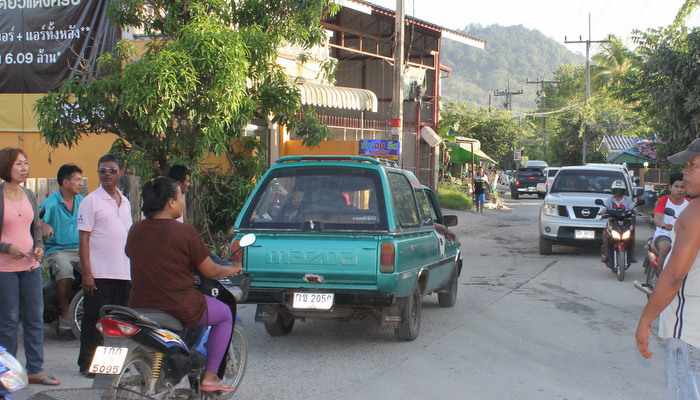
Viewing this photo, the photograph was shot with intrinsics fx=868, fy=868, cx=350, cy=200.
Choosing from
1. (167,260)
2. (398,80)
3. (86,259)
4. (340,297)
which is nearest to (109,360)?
(167,260)

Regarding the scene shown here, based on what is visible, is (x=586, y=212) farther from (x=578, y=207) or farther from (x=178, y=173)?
(x=178, y=173)

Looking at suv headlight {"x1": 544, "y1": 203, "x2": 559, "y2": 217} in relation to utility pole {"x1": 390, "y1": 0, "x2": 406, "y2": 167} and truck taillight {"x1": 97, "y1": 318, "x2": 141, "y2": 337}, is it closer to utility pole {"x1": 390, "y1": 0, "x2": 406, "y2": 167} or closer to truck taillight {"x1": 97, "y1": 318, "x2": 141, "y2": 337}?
utility pole {"x1": 390, "y1": 0, "x2": 406, "y2": 167}

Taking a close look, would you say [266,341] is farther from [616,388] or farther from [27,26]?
[27,26]

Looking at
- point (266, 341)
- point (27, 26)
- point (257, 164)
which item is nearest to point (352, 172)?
point (266, 341)

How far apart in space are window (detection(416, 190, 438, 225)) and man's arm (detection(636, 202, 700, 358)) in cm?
526

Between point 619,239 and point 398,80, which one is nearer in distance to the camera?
point 619,239

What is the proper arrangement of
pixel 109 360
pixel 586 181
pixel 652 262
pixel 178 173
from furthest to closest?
pixel 586 181 < pixel 652 262 < pixel 178 173 < pixel 109 360

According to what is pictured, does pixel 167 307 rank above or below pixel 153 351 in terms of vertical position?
above

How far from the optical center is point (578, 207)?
691 inches

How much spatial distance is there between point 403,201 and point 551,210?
954 cm

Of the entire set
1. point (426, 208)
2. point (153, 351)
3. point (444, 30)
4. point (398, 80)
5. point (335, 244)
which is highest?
point (444, 30)

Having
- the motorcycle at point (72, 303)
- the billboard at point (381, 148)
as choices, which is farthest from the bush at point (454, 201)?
the motorcycle at point (72, 303)

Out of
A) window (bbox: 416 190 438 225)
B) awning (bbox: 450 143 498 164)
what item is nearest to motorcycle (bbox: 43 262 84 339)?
window (bbox: 416 190 438 225)

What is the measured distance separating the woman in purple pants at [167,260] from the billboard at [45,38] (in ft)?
37.4
